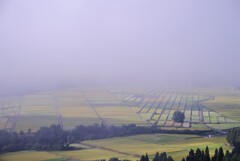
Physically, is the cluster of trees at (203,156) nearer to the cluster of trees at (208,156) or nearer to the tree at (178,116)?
the cluster of trees at (208,156)

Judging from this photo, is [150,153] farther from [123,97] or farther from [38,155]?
[123,97]

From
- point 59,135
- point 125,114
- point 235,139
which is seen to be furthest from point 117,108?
point 235,139

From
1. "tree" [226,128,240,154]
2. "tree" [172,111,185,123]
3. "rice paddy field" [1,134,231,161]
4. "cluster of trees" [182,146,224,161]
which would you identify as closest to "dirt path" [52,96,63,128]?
"rice paddy field" [1,134,231,161]

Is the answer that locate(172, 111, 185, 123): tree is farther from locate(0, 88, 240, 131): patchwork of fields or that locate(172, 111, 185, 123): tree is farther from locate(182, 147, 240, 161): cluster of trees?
locate(182, 147, 240, 161): cluster of trees

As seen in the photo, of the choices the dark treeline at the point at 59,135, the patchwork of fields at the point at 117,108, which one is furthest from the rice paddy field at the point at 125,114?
the dark treeline at the point at 59,135

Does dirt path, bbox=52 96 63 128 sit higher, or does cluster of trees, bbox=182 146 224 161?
dirt path, bbox=52 96 63 128

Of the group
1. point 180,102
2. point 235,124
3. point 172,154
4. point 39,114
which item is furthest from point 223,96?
point 172,154
